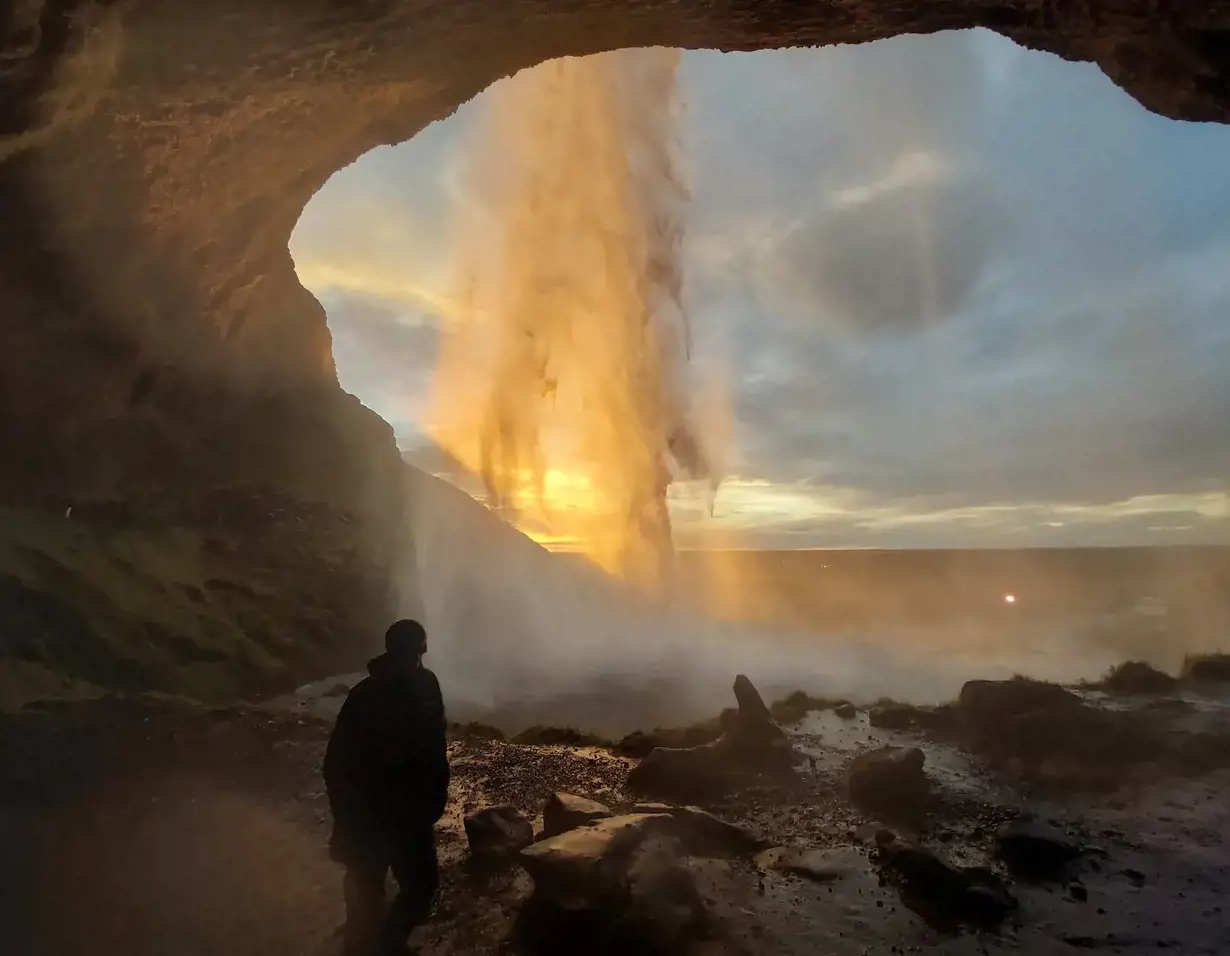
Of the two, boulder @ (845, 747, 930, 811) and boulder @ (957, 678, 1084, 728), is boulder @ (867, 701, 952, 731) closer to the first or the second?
boulder @ (957, 678, 1084, 728)

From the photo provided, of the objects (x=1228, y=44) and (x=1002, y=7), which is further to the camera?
(x=1002, y=7)

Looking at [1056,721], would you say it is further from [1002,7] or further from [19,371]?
[19,371]

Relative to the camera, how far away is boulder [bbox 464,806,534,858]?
7.79m

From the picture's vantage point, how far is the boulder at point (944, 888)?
684 centimetres

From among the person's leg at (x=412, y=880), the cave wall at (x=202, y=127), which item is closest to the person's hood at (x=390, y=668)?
the person's leg at (x=412, y=880)

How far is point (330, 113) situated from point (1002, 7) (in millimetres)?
11161

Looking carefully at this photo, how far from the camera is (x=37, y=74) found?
339 inches

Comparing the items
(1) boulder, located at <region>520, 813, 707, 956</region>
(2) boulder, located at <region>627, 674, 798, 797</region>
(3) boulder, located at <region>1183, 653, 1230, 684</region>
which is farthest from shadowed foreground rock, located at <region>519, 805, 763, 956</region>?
(3) boulder, located at <region>1183, 653, 1230, 684</region>

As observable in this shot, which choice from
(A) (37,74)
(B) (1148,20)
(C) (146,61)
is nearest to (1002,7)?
(B) (1148,20)

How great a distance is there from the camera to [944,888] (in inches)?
282

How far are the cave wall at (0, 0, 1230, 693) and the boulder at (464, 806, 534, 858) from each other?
10.3 meters

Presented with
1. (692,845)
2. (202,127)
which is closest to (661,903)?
(692,845)

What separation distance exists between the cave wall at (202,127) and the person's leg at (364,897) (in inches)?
377

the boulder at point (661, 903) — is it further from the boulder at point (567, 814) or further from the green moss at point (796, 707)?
the green moss at point (796, 707)
